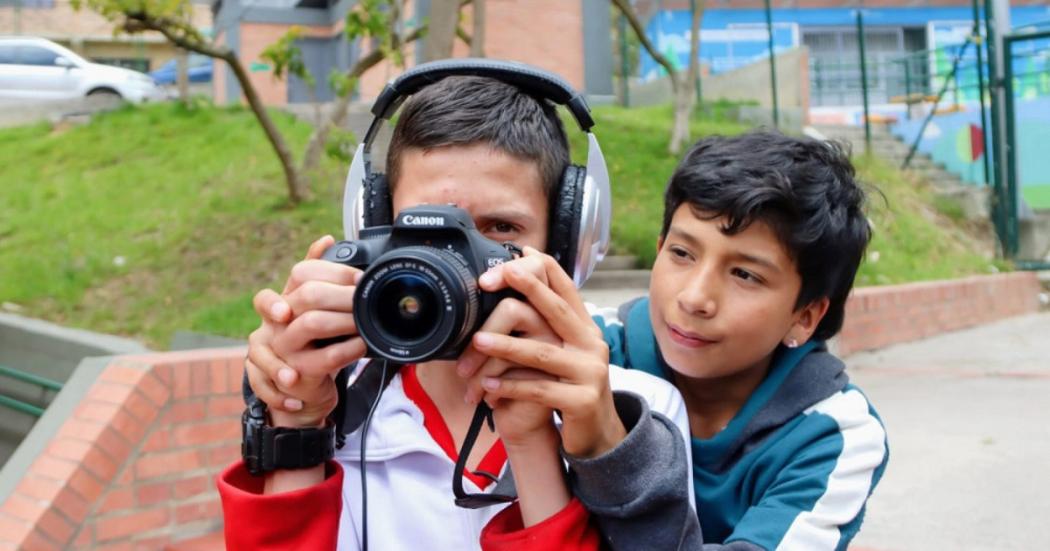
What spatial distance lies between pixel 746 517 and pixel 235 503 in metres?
0.79

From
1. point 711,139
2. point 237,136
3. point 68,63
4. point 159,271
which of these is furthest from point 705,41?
point 711,139

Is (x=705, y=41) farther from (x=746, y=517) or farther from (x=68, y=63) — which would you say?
(x=746, y=517)

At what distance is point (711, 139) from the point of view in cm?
203

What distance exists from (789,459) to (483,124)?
2.52ft

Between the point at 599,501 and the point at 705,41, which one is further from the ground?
the point at 705,41

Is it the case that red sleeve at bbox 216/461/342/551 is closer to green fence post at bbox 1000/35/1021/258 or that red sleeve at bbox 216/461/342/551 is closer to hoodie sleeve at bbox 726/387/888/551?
hoodie sleeve at bbox 726/387/888/551

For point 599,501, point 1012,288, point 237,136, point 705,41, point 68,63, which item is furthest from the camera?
point 705,41

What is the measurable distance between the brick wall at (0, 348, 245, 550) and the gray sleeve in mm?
2587

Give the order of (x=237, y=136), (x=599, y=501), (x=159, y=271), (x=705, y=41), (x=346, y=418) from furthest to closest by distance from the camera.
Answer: (x=705, y=41)
(x=237, y=136)
(x=159, y=271)
(x=346, y=418)
(x=599, y=501)

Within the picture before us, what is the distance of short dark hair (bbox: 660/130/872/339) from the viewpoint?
1798mm

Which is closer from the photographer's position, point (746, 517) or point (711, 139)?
point (746, 517)

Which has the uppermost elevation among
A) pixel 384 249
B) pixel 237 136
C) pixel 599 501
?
pixel 237 136

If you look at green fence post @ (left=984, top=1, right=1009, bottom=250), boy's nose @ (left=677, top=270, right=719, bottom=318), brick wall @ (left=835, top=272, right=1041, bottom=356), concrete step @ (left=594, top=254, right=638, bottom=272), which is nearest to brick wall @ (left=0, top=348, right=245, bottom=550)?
boy's nose @ (left=677, top=270, right=719, bottom=318)

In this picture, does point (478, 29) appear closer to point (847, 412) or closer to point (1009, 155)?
point (1009, 155)
